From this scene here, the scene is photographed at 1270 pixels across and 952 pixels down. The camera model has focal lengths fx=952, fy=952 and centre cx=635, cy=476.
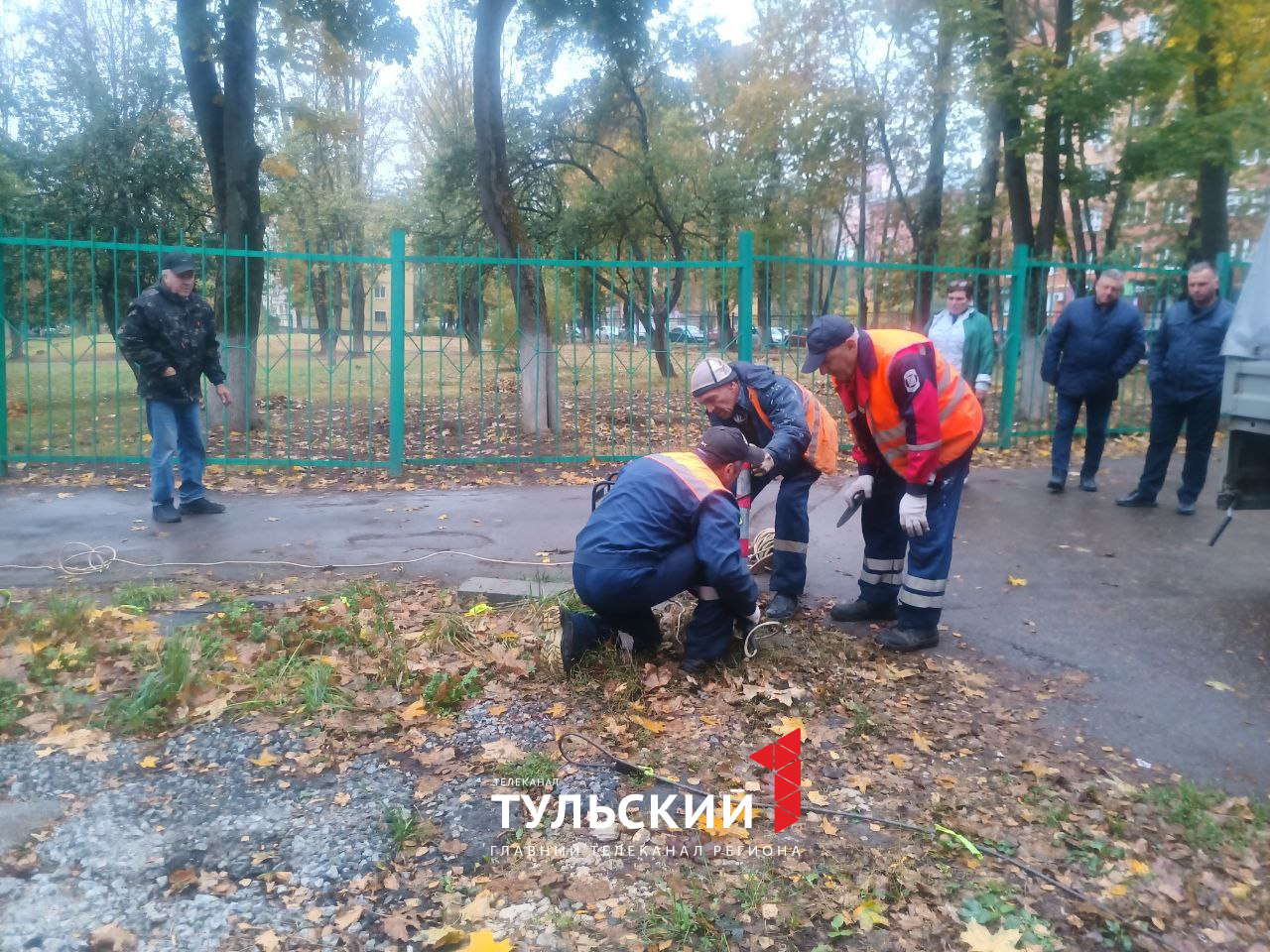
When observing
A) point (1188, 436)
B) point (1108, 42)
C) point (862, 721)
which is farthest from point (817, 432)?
point (1108, 42)

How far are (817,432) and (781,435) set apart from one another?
1.10 feet

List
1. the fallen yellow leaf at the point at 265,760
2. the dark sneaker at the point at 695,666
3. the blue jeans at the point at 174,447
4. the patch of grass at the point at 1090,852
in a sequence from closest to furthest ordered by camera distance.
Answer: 1. the patch of grass at the point at 1090,852
2. the fallen yellow leaf at the point at 265,760
3. the dark sneaker at the point at 695,666
4. the blue jeans at the point at 174,447

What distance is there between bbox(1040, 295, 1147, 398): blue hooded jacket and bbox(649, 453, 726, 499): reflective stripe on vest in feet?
16.8

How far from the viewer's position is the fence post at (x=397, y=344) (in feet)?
27.7

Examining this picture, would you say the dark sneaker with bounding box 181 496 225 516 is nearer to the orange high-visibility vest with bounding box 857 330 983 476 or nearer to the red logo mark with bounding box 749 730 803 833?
the orange high-visibility vest with bounding box 857 330 983 476

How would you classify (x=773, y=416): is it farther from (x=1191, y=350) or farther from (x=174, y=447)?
(x=174, y=447)

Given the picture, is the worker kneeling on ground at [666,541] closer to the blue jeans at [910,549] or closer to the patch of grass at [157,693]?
the blue jeans at [910,549]

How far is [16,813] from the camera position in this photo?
2.95 meters

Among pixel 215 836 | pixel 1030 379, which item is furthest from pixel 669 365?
pixel 215 836

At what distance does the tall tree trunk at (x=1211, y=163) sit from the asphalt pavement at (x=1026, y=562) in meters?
4.59

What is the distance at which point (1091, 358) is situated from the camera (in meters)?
7.61

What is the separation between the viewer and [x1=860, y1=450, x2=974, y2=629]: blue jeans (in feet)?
14.1

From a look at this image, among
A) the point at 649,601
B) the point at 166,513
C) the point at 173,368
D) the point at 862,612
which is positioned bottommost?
the point at 862,612

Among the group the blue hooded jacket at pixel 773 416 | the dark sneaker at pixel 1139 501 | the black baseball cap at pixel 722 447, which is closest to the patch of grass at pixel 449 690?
the black baseball cap at pixel 722 447
